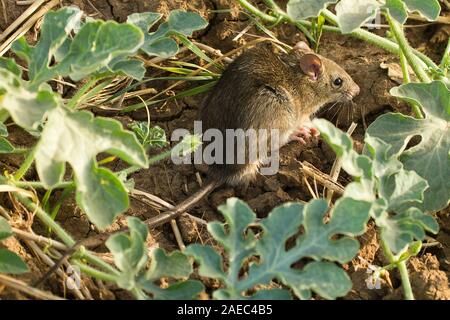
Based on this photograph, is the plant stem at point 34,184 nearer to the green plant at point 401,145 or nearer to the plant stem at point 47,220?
the plant stem at point 47,220

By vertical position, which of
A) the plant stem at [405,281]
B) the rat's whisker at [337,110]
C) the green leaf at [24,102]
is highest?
the green leaf at [24,102]

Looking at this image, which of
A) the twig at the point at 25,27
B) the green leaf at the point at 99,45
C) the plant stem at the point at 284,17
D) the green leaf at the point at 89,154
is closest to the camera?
the green leaf at the point at 89,154

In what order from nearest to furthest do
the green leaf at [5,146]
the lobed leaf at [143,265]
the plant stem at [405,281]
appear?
1. the lobed leaf at [143,265]
2. the plant stem at [405,281]
3. the green leaf at [5,146]

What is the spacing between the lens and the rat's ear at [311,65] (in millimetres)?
5238

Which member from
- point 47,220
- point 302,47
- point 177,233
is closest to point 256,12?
point 302,47

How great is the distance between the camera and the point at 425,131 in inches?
171

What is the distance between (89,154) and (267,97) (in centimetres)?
199

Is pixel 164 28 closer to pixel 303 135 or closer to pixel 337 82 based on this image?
pixel 303 135

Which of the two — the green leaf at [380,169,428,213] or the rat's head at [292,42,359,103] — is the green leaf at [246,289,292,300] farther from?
the rat's head at [292,42,359,103]

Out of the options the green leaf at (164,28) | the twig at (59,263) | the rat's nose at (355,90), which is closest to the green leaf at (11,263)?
the twig at (59,263)

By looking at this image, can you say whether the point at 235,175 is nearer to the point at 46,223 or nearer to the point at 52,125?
the point at 46,223

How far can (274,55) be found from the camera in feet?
17.6

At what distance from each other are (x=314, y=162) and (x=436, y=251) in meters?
0.94
